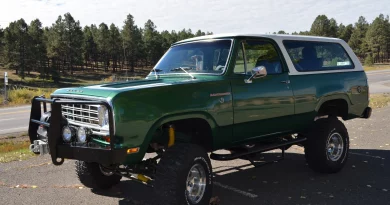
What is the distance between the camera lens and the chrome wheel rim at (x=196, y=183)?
4316 mm

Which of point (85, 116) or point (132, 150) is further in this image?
point (85, 116)

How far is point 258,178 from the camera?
593cm

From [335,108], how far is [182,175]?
3.68 metres

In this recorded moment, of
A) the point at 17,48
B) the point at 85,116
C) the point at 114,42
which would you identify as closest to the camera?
the point at 85,116

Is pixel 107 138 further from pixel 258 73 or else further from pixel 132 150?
pixel 258 73

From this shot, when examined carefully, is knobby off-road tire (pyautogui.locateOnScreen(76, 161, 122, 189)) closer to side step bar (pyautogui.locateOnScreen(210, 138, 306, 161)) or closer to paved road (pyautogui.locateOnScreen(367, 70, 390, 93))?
side step bar (pyautogui.locateOnScreen(210, 138, 306, 161))

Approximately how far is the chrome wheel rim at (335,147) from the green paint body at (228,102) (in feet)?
1.66

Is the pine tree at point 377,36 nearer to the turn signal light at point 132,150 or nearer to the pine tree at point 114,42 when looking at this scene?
Answer: the pine tree at point 114,42

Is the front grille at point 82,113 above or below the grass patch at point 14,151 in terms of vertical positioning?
above

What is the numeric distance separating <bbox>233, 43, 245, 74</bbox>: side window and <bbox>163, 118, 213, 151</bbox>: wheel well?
0.87 metres

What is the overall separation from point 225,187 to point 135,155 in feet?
6.81

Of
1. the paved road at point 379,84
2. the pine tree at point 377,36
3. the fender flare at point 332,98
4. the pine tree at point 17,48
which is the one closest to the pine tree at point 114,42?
the pine tree at point 17,48

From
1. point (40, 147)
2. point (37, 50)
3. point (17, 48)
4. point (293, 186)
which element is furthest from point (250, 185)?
point (37, 50)

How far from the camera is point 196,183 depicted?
443 centimetres
